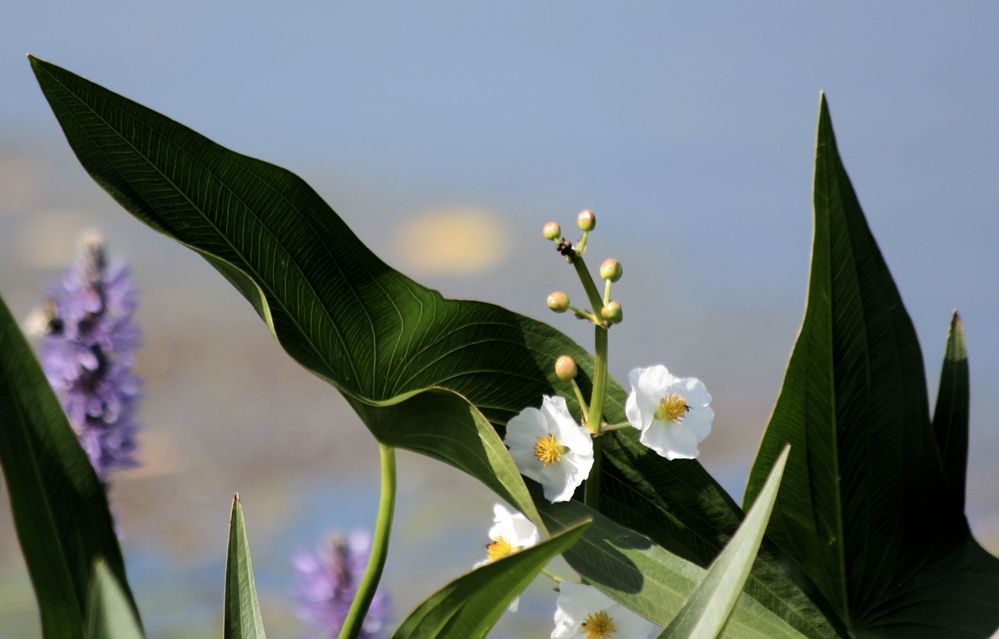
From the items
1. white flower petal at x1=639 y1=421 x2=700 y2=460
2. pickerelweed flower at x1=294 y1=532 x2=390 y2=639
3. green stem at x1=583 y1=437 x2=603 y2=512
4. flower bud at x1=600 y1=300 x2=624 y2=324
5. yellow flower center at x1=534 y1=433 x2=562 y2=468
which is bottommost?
pickerelweed flower at x1=294 y1=532 x2=390 y2=639

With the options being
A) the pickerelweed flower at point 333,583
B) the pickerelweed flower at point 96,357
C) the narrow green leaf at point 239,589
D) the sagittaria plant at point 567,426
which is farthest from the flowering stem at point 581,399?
the pickerelweed flower at point 96,357

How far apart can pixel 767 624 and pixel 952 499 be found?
0.34ft

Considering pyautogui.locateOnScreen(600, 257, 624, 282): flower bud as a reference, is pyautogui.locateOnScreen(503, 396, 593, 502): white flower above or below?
below

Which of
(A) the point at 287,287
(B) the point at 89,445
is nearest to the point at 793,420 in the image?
(A) the point at 287,287

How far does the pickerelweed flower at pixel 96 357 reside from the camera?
32.0 inches

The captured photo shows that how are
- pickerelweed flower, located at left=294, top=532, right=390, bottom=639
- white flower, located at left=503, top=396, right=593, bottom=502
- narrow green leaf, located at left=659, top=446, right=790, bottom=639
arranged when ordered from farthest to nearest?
pickerelweed flower, located at left=294, top=532, right=390, bottom=639 < white flower, located at left=503, top=396, right=593, bottom=502 < narrow green leaf, located at left=659, top=446, right=790, bottom=639

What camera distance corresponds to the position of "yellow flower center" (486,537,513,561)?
1.22 ft

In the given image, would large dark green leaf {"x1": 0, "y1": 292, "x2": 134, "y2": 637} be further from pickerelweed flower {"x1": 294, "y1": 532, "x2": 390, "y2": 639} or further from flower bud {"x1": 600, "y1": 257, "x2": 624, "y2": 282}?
pickerelweed flower {"x1": 294, "y1": 532, "x2": 390, "y2": 639}

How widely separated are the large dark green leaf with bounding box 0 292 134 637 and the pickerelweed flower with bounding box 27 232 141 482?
53 cm

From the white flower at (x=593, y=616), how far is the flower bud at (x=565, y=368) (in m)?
0.08

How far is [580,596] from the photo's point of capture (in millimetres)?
363

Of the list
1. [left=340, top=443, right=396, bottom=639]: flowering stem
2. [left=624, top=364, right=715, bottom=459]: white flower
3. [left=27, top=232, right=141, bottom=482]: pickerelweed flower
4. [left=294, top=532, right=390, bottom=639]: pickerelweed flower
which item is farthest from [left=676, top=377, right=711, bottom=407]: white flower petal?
[left=27, top=232, right=141, bottom=482]: pickerelweed flower

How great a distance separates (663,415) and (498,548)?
8 cm

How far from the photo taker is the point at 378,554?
1.14ft
